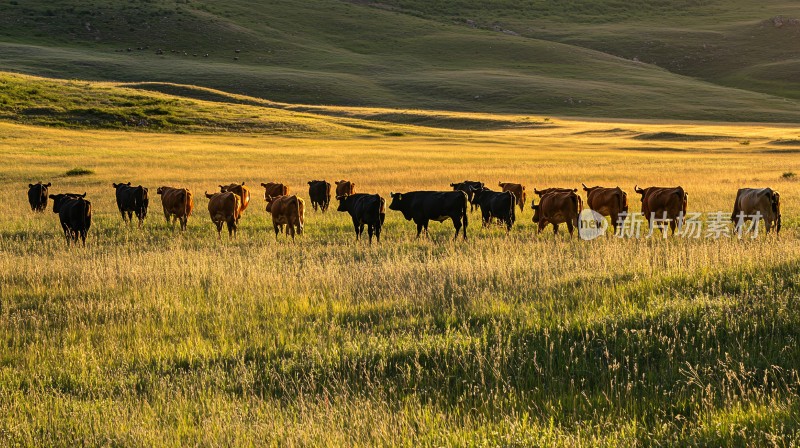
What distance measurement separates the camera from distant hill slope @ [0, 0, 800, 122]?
10062cm

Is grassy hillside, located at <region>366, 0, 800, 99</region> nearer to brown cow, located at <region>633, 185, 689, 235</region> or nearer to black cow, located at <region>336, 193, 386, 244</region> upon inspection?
brown cow, located at <region>633, 185, 689, 235</region>

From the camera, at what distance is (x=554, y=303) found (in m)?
8.92

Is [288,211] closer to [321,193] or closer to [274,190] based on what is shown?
[321,193]

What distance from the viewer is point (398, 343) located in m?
7.53

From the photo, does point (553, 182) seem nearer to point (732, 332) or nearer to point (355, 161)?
point (355, 161)

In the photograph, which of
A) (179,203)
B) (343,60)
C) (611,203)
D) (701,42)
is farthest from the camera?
(701,42)

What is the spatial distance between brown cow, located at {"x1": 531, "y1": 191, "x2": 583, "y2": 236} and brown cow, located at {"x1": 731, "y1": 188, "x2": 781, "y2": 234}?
3.39m

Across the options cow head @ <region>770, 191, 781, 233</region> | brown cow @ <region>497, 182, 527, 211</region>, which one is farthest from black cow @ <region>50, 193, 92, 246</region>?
cow head @ <region>770, 191, 781, 233</region>

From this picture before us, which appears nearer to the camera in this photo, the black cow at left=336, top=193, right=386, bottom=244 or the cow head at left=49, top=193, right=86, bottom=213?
the black cow at left=336, top=193, right=386, bottom=244

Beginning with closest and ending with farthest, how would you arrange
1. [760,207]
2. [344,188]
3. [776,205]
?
[776,205] < [760,207] < [344,188]

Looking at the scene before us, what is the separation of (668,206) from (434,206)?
537 centimetres

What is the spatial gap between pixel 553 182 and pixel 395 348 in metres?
25.1

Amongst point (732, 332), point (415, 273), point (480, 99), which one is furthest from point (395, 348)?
point (480, 99)

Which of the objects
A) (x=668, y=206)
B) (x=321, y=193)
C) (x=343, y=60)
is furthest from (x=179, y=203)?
(x=343, y=60)
